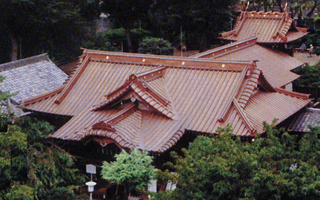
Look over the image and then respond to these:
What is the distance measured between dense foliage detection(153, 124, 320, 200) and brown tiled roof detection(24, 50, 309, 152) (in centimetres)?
457

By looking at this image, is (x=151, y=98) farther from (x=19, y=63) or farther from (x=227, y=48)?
(x=19, y=63)

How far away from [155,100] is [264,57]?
14194 mm

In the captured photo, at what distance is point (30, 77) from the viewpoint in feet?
104

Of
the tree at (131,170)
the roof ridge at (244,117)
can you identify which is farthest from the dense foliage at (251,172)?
the roof ridge at (244,117)

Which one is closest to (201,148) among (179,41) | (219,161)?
(219,161)

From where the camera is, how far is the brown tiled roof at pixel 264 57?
1111 inches

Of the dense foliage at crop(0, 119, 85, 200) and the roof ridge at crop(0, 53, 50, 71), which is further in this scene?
the roof ridge at crop(0, 53, 50, 71)

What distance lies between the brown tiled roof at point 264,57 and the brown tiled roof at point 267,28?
1.23 metres

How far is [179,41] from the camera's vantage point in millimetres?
52812

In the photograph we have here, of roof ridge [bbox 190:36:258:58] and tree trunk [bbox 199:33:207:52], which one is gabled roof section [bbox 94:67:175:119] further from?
tree trunk [bbox 199:33:207:52]

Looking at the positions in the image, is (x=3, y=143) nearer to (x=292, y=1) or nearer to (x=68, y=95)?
(x=68, y=95)

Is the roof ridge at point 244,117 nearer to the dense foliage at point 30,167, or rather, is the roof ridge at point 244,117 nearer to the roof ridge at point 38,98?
the dense foliage at point 30,167

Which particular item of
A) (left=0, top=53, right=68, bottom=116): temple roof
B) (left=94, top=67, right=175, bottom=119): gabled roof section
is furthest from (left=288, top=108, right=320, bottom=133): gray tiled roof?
(left=0, top=53, right=68, bottom=116): temple roof

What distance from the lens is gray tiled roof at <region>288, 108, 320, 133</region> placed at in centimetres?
2439
